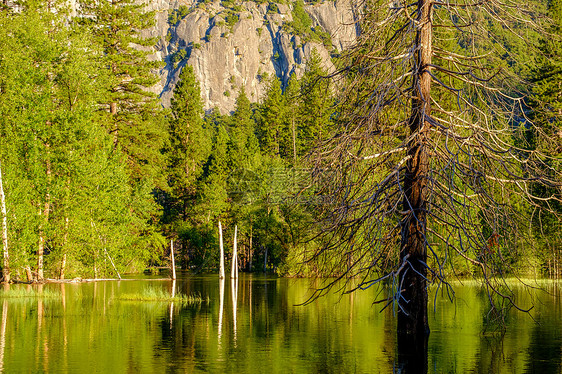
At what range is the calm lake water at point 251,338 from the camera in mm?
12383

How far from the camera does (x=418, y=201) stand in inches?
518

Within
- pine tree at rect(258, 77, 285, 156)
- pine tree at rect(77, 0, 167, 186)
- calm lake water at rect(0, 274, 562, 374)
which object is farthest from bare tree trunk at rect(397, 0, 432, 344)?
pine tree at rect(258, 77, 285, 156)

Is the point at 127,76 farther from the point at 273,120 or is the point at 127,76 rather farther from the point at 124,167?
the point at 273,120

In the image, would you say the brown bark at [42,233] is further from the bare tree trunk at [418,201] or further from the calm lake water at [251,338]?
the bare tree trunk at [418,201]

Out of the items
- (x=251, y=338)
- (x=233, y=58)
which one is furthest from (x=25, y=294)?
(x=233, y=58)

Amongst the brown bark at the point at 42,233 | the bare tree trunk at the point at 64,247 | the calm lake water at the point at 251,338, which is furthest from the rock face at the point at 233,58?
the calm lake water at the point at 251,338

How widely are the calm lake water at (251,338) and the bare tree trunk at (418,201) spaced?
2.61 ft

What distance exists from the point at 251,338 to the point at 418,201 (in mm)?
5935

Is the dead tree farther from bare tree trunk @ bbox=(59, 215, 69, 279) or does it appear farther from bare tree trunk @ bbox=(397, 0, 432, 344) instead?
bare tree trunk @ bbox=(59, 215, 69, 279)

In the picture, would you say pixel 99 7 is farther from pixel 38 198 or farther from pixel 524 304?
pixel 524 304

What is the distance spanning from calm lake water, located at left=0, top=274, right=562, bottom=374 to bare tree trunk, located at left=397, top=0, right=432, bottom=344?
797mm

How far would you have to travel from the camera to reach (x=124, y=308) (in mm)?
22781

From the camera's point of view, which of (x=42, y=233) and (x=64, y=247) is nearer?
(x=42, y=233)

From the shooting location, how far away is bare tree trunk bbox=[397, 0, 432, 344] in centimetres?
1271
